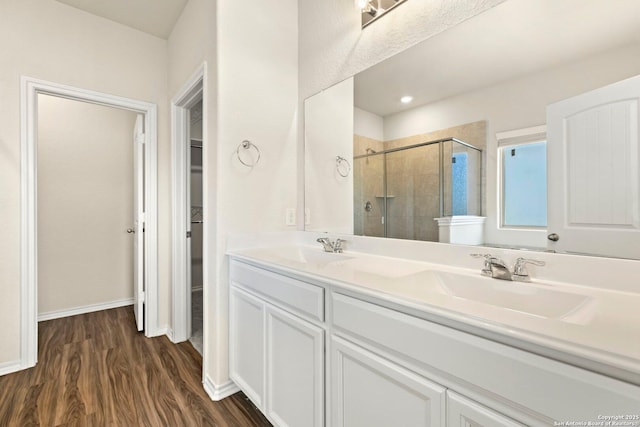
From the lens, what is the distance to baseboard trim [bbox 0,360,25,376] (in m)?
2.02

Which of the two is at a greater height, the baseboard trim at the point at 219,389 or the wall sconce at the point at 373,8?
the wall sconce at the point at 373,8

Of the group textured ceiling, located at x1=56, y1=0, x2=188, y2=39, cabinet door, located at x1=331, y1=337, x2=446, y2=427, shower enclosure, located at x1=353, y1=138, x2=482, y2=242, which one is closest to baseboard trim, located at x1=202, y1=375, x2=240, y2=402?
cabinet door, located at x1=331, y1=337, x2=446, y2=427

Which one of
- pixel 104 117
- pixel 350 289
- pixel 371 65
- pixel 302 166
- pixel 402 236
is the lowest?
pixel 350 289

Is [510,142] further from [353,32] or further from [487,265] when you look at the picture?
[353,32]

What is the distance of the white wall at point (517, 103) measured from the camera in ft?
3.00

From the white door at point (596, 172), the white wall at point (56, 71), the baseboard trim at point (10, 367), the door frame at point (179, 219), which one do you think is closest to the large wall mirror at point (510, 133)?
the white door at point (596, 172)

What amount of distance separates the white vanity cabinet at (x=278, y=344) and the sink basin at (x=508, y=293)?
0.44 metres

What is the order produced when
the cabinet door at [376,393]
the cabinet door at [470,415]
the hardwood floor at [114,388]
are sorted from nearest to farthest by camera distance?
the cabinet door at [470,415], the cabinet door at [376,393], the hardwood floor at [114,388]

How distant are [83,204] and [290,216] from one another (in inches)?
101

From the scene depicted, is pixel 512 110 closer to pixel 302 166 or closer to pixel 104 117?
pixel 302 166

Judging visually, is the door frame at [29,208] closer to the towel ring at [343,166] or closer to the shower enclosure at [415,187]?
the towel ring at [343,166]

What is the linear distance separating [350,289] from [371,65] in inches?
48.9

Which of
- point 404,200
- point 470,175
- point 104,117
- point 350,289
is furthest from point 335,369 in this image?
point 104,117

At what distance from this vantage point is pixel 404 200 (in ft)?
4.85
